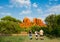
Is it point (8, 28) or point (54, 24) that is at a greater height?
point (54, 24)

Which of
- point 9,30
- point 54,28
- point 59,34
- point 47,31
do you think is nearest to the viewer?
point 59,34

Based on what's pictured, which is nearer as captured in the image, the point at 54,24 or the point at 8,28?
the point at 54,24

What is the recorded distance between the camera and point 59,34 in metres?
27.6

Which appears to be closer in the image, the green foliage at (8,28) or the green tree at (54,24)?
the green tree at (54,24)

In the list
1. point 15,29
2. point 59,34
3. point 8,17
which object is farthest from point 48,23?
point 8,17

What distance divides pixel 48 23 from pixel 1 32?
8674 millimetres

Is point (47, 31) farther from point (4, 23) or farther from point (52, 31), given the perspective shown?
point (4, 23)

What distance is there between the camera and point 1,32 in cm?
3362

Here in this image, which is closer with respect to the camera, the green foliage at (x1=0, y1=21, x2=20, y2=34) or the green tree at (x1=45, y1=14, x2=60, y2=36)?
the green tree at (x1=45, y1=14, x2=60, y2=36)

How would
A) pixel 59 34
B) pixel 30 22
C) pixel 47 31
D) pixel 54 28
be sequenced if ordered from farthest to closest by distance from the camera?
pixel 30 22
pixel 47 31
pixel 54 28
pixel 59 34

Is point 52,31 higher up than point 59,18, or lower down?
lower down

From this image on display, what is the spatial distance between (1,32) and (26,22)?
48.2 m

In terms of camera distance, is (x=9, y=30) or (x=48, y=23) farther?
(x=9, y=30)

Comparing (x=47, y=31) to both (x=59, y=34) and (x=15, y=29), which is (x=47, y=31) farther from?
(x=15, y=29)
